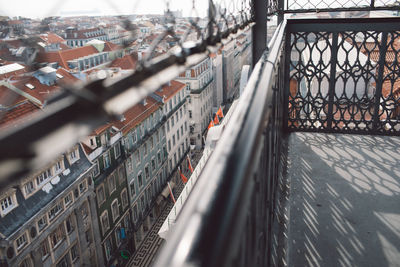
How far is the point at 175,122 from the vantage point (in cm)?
1531

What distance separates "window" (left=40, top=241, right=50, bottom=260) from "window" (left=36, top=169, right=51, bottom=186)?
3.76 ft

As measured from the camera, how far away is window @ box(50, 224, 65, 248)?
8.05 m

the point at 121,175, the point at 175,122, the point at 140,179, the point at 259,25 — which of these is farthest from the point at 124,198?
the point at 259,25

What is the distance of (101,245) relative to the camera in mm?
9742

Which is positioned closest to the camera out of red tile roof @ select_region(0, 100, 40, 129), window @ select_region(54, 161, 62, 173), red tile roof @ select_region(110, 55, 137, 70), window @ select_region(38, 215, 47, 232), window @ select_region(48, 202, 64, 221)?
red tile roof @ select_region(0, 100, 40, 129)

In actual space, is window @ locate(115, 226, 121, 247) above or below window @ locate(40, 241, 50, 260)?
below

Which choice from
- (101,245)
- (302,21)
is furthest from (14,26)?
(101,245)

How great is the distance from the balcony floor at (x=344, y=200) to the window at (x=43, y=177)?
6.03m

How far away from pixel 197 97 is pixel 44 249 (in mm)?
11360

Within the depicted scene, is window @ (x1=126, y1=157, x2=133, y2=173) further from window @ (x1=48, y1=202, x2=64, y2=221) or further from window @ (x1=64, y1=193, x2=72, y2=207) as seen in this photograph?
window @ (x1=48, y1=202, x2=64, y2=221)

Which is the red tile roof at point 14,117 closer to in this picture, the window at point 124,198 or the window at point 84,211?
the window at point 84,211

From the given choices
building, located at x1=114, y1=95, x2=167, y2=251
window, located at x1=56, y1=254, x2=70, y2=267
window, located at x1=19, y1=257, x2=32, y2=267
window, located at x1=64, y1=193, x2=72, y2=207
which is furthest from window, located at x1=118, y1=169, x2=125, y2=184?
window, located at x1=19, y1=257, x2=32, y2=267

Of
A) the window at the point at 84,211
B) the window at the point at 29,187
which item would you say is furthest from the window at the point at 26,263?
the window at the point at 84,211

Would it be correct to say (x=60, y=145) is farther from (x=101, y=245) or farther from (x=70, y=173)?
(x=101, y=245)
